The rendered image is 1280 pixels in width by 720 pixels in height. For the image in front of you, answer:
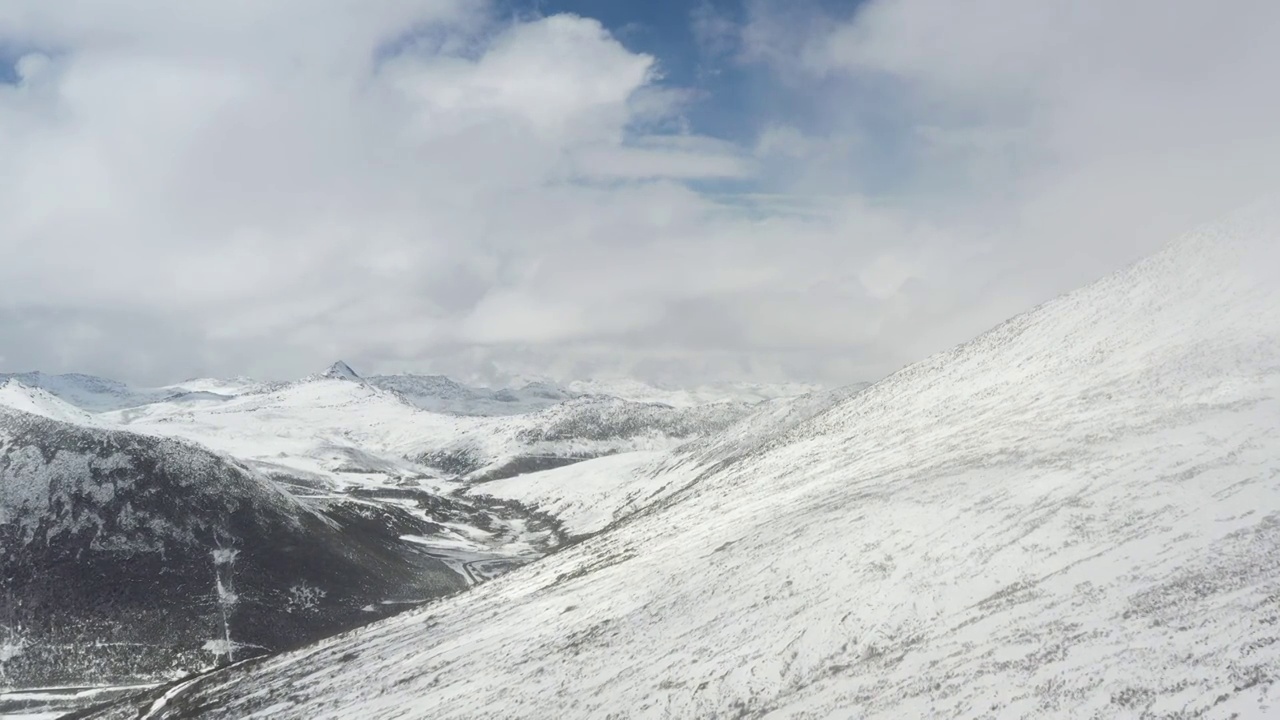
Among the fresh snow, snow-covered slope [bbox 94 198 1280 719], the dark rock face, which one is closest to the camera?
snow-covered slope [bbox 94 198 1280 719]

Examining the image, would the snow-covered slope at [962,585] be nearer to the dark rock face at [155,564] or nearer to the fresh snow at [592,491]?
the dark rock face at [155,564]

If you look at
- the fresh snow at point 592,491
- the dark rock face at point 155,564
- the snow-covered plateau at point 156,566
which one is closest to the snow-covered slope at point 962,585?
the snow-covered plateau at point 156,566

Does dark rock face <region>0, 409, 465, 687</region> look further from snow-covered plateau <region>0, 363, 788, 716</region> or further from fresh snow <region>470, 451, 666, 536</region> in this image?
fresh snow <region>470, 451, 666, 536</region>

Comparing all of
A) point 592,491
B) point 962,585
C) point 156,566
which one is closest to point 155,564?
point 156,566

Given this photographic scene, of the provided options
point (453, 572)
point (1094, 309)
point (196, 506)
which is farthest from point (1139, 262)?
point (196, 506)

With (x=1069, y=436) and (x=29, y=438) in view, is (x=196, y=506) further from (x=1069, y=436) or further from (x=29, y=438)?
(x=1069, y=436)

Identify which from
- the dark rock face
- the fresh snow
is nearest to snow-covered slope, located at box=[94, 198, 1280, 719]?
the dark rock face
